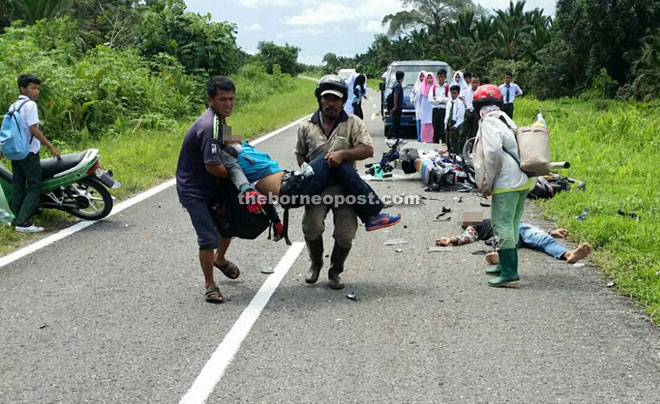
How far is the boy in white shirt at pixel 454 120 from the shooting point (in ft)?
44.5

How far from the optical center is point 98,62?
19.0m

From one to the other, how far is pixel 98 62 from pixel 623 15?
856 inches

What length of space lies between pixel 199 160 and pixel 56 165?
3597mm

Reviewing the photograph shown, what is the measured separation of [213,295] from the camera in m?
5.37

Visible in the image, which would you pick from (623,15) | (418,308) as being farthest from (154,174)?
(623,15)

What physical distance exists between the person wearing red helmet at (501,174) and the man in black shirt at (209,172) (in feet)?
6.69

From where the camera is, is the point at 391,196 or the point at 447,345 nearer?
the point at 447,345

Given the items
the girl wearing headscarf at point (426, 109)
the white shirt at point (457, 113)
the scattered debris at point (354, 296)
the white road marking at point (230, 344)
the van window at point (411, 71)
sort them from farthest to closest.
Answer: the van window at point (411, 71) → the girl wearing headscarf at point (426, 109) → the white shirt at point (457, 113) → the scattered debris at point (354, 296) → the white road marking at point (230, 344)

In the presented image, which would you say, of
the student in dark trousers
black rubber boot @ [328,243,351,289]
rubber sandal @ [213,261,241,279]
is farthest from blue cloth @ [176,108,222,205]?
the student in dark trousers

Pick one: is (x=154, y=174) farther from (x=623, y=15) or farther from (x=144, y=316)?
(x=623, y=15)

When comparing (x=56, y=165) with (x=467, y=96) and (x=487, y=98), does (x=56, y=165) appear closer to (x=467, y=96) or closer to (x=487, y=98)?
(x=487, y=98)

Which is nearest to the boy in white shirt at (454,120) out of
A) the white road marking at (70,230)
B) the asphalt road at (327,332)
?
the white road marking at (70,230)

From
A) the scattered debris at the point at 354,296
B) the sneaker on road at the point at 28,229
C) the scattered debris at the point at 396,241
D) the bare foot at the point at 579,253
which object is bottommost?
the scattered debris at the point at 396,241

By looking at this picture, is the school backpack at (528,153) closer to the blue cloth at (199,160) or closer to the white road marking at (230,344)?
the white road marking at (230,344)
